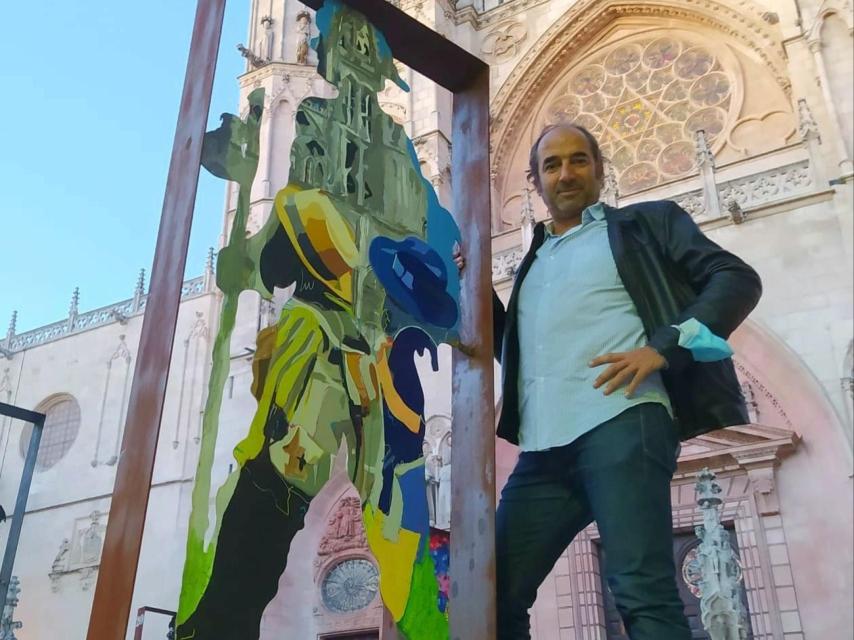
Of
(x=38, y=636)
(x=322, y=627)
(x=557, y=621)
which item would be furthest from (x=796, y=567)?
(x=38, y=636)

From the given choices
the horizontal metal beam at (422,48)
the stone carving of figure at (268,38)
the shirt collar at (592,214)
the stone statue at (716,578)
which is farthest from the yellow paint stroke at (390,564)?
the stone carving of figure at (268,38)

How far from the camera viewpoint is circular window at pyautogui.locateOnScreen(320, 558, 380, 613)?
10.7 metres

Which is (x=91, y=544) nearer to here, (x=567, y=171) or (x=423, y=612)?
(x=423, y=612)

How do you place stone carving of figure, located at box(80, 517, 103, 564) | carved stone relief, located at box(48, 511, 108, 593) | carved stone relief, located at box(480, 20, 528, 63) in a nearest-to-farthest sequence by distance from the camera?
carved stone relief, located at box(480, 20, 528, 63) < carved stone relief, located at box(48, 511, 108, 593) < stone carving of figure, located at box(80, 517, 103, 564)

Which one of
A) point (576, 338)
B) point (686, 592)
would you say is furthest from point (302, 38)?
point (576, 338)

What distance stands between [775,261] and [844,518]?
2.84 m

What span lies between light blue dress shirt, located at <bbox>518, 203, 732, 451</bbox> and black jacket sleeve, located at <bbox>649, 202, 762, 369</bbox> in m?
0.04

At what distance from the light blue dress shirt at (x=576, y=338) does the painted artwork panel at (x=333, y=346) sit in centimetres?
26

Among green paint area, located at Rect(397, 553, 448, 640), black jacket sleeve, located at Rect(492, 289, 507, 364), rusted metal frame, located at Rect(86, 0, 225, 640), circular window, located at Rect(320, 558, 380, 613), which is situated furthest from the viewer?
circular window, located at Rect(320, 558, 380, 613)

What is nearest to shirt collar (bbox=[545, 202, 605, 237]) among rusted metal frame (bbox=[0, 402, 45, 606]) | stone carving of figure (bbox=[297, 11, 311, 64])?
rusted metal frame (bbox=[0, 402, 45, 606])

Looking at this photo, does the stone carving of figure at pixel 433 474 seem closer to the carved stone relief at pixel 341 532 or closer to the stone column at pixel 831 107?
the carved stone relief at pixel 341 532

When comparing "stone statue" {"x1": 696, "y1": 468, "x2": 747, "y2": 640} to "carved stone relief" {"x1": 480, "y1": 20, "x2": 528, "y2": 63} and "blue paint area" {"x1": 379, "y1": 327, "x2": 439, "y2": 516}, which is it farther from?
"carved stone relief" {"x1": 480, "y1": 20, "x2": 528, "y2": 63}

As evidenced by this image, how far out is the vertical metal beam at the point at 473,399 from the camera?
6.40ft

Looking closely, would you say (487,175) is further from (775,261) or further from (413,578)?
(775,261)
